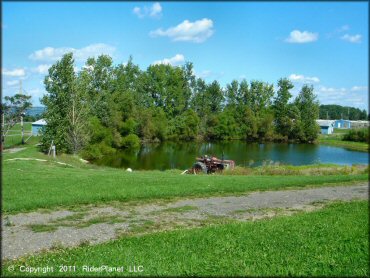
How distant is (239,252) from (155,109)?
78.4m

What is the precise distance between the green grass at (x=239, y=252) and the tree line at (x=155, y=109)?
109ft

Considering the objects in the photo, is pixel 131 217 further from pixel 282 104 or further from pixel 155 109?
pixel 282 104

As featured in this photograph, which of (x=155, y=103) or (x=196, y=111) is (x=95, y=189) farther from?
(x=196, y=111)

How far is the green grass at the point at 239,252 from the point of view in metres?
6.58

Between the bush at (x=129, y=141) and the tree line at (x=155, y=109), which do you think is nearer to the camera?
the tree line at (x=155, y=109)

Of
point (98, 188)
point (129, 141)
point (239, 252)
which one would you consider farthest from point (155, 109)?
point (239, 252)

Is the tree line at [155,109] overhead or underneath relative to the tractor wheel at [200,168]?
overhead

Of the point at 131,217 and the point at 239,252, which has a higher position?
the point at 239,252

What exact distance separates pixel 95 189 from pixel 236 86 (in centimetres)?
9354

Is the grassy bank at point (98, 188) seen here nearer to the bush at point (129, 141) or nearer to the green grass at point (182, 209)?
the green grass at point (182, 209)

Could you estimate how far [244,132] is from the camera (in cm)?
9556

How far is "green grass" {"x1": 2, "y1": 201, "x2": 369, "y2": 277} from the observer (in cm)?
658

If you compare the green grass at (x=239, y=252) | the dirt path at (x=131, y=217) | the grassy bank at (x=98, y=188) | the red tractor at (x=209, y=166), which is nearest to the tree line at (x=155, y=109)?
the red tractor at (x=209, y=166)

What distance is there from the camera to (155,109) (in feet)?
279
